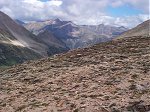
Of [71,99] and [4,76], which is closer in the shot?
[71,99]

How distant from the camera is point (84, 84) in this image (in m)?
22.2

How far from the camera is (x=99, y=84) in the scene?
861 inches

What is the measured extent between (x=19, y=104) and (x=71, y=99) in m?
3.11

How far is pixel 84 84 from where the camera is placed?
22234 mm

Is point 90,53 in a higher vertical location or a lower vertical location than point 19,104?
higher

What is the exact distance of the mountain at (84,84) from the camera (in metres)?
19.6

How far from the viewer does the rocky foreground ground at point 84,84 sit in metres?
19.6

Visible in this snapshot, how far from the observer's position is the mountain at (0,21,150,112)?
1956 centimetres

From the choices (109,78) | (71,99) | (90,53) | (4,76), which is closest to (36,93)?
(71,99)

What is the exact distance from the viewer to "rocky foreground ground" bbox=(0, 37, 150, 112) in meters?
19.6

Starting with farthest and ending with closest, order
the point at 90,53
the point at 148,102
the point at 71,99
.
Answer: the point at 90,53 → the point at 71,99 → the point at 148,102

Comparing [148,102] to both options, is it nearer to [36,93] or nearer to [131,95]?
[131,95]

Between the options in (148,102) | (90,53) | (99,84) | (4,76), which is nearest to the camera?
(148,102)

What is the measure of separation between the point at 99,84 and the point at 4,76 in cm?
907
